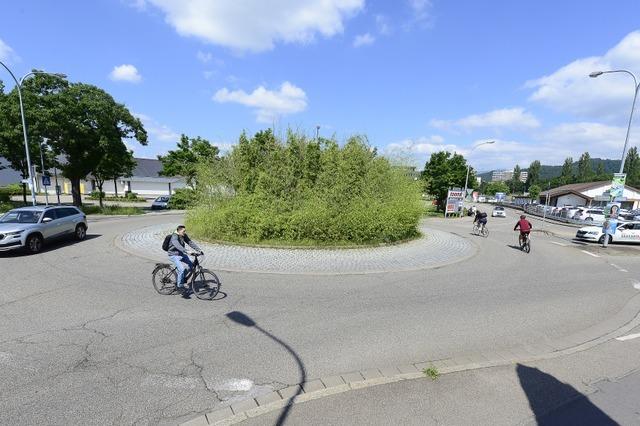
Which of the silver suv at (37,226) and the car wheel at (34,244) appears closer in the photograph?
the silver suv at (37,226)

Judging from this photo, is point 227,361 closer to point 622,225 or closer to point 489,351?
point 489,351

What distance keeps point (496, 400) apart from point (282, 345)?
2.81 metres

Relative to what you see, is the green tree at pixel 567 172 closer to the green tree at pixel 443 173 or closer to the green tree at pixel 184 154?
the green tree at pixel 443 173

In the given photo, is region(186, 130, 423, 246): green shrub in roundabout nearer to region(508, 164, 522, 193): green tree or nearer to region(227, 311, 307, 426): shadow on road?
region(227, 311, 307, 426): shadow on road

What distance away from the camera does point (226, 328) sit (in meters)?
5.18

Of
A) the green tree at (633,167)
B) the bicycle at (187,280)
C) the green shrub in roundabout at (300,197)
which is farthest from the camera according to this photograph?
the green tree at (633,167)

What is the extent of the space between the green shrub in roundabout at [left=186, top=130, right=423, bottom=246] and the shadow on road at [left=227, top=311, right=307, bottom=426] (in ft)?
20.7

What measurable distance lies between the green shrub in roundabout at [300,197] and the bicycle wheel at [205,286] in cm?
466

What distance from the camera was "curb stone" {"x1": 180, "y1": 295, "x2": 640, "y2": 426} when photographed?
128 inches

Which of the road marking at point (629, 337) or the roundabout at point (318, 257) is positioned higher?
the road marking at point (629, 337)

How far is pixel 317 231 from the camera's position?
11969 mm

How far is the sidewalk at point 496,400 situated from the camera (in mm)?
3203

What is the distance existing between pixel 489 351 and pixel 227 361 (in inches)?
150

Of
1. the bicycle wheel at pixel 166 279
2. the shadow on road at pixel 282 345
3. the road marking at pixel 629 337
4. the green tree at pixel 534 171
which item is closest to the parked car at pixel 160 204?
the bicycle wheel at pixel 166 279
